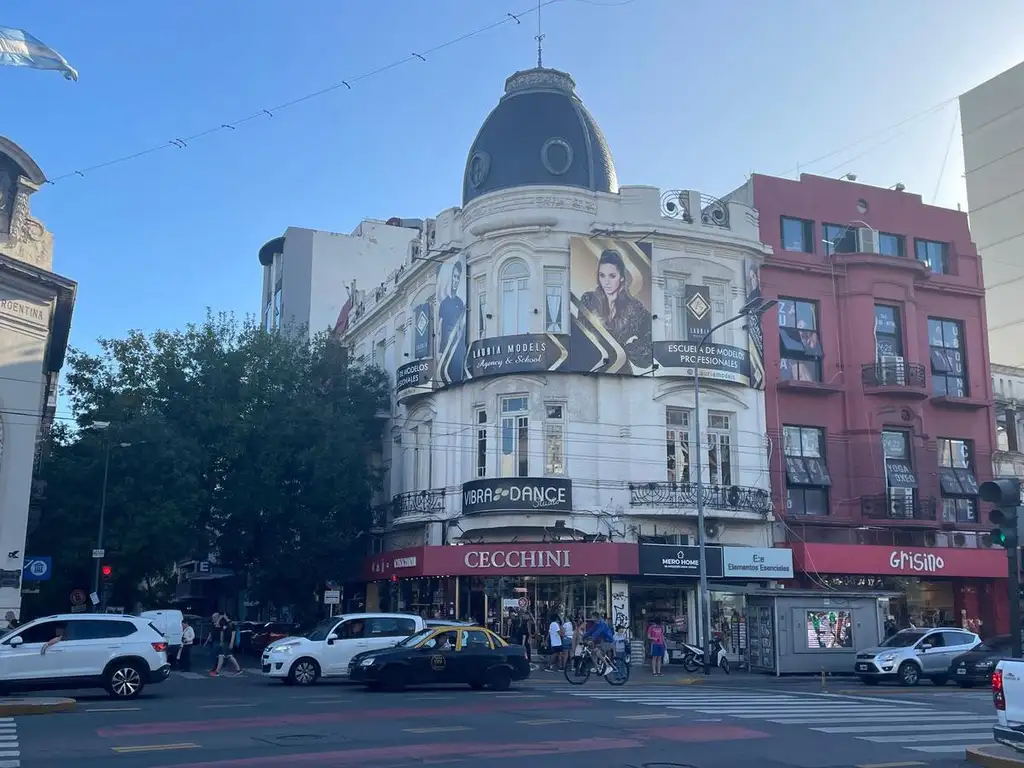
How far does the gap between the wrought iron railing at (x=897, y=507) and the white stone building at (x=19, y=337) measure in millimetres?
26056

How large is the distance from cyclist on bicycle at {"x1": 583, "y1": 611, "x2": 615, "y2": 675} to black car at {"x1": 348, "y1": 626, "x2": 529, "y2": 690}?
4.05 meters

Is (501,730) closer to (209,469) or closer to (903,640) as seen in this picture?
(903,640)

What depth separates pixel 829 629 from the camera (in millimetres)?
30328

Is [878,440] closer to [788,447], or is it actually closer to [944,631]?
[788,447]

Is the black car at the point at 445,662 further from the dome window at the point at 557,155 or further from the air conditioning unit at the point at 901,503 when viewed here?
the air conditioning unit at the point at 901,503

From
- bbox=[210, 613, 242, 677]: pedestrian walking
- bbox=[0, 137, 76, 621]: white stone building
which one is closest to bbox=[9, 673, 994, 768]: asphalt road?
bbox=[210, 613, 242, 677]: pedestrian walking

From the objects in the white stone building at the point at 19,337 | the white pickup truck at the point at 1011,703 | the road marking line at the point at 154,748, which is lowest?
the road marking line at the point at 154,748

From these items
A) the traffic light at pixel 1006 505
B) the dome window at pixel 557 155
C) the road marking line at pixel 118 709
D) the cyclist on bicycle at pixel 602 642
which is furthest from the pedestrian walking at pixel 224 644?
the traffic light at pixel 1006 505

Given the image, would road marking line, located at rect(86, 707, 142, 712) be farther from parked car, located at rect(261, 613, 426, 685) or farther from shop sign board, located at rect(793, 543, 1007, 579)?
shop sign board, located at rect(793, 543, 1007, 579)

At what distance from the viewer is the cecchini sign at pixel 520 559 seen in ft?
105

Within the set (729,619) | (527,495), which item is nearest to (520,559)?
(527,495)

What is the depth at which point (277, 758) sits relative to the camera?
11.8 meters

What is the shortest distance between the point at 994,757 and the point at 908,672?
17.1 meters

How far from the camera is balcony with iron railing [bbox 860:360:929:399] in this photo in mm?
36781
